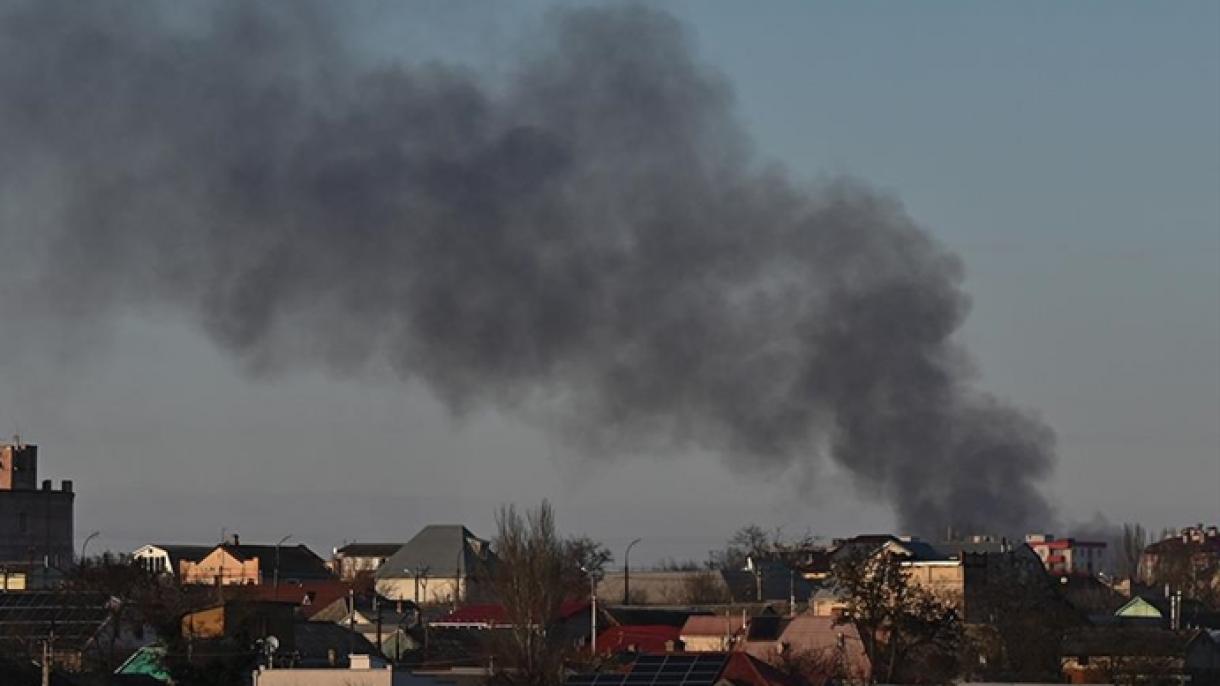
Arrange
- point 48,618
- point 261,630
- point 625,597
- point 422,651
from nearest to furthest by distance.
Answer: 1. point 261,630
2. point 48,618
3. point 422,651
4. point 625,597

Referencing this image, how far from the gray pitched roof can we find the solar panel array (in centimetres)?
8512

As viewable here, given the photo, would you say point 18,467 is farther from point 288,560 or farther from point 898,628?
point 898,628

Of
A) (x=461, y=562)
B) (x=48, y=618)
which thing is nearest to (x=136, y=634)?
(x=48, y=618)

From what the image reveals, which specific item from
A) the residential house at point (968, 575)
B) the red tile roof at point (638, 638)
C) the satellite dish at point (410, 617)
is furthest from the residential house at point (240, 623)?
the residential house at point (968, 575)

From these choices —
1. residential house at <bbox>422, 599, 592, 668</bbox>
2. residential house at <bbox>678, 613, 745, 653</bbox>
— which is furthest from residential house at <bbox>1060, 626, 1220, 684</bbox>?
residential house at <bbox>422, 599, 592, 668</bbox>

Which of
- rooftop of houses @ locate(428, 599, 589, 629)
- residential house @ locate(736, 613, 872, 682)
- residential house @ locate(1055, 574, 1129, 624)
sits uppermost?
residential house @ locate(1055, 574, 1129, 624)

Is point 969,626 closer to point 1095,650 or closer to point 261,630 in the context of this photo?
point 1095,650

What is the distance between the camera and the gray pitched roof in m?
151

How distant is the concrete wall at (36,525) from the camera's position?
5615 inches

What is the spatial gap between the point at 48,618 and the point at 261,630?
10954mm

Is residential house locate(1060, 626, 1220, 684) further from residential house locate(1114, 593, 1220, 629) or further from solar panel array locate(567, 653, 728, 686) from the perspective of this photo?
solar panel array locate(567, 653, 728, 686)

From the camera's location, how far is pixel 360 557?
186 metres

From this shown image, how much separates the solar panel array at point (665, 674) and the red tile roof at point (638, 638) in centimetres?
2724

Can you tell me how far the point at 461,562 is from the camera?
499 feet
